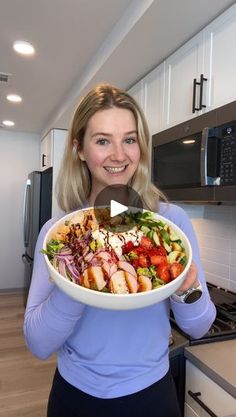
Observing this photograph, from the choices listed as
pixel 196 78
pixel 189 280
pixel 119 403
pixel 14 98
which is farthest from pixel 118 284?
pixel 14 98

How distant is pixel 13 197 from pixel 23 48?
9.78 ft

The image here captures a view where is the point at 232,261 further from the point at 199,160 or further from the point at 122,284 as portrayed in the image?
the point at 122,284

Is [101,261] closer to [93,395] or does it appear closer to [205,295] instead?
[205,295]

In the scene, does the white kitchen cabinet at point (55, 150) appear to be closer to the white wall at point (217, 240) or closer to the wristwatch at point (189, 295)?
the white wall at point (217, 240)

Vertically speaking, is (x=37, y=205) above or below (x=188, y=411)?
above

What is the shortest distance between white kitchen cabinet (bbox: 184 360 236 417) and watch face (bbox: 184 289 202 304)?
53cm

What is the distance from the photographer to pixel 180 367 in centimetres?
128

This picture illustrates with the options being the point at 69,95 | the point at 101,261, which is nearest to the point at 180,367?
the point at 101,261

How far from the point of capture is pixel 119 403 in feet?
2.60

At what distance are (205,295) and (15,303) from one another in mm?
4165

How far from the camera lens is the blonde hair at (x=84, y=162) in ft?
2.81

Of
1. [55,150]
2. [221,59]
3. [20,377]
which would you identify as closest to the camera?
[221,59]

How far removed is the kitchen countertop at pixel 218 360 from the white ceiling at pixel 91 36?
1293mm

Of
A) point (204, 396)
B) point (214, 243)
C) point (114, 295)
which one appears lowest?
point (204, 396)
